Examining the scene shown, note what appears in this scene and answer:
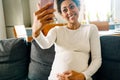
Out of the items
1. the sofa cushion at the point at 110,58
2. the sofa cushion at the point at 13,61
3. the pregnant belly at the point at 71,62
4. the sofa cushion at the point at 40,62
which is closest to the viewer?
the pregnant belly at the point at 71,62

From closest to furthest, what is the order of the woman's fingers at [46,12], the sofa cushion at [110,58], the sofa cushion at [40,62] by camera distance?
the woman's fingers at [46,12], the sofa cushion at [110,58], the sofa cushion at [40,62]

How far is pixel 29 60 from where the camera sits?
1.78m

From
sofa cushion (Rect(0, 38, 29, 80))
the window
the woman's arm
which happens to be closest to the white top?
the woman's arm

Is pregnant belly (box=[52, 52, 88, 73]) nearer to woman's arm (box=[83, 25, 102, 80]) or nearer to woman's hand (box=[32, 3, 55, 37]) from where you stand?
woman's arm (box=[83, 25, 102, 80])

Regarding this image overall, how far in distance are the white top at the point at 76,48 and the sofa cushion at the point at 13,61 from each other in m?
0.54

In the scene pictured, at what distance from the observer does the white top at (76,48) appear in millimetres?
1184

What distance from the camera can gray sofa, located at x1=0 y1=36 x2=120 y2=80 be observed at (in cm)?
138

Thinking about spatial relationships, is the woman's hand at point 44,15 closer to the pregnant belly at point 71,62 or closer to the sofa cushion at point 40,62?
the pregnant belly at point 71,62

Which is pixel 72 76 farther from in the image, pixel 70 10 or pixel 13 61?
pixel 13 61

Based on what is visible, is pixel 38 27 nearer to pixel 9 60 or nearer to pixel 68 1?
pixel 68 1

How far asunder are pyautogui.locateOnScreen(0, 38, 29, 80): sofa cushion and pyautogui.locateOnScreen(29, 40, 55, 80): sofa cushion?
114 mm

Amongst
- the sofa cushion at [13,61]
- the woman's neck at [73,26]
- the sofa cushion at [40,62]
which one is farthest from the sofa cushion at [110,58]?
the sofa cushion at [13,61]

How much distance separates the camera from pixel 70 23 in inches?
49.7

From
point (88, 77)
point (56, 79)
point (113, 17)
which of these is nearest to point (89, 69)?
point (88, 77)
